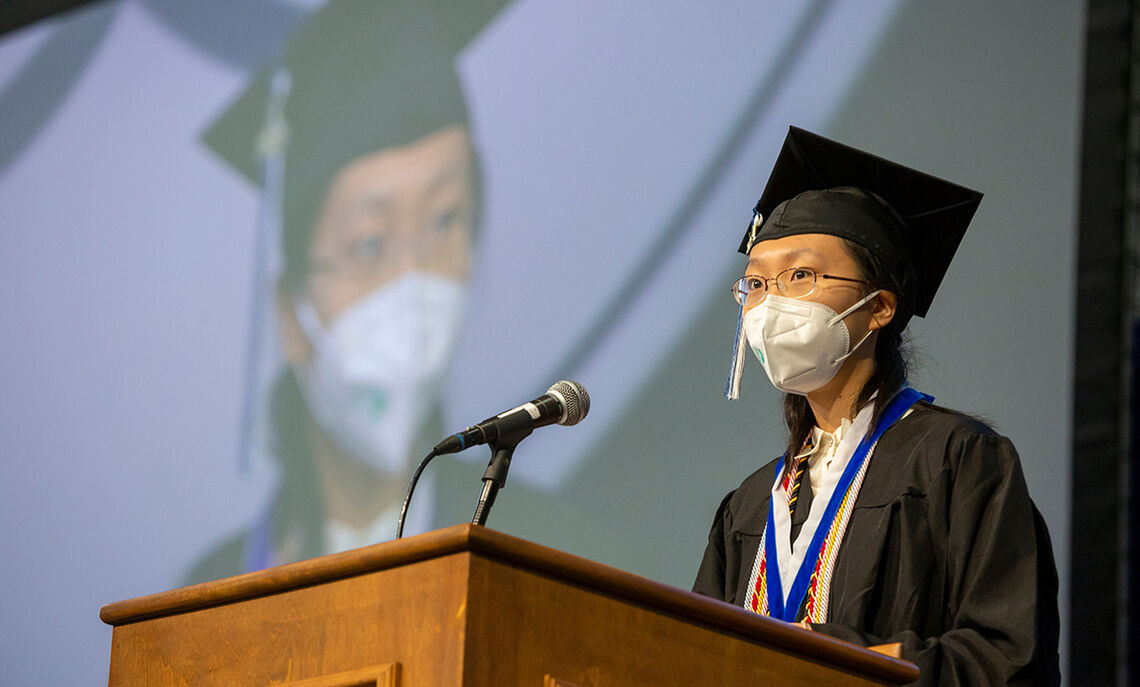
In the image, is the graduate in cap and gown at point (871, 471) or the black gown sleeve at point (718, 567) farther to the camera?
the black gown sleeve at point (718, 567)

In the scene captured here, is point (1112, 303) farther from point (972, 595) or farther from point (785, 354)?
point (972, 595)

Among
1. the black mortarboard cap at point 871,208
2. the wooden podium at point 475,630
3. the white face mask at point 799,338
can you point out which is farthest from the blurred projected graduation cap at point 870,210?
the wooden podium at point 475,630

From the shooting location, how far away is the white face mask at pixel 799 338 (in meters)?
2.33

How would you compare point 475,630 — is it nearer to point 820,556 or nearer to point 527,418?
point 527,418

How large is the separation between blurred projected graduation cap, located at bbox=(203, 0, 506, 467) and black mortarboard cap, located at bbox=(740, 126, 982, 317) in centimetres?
183

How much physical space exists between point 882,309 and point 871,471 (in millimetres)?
306

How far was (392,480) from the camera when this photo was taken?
159 inches

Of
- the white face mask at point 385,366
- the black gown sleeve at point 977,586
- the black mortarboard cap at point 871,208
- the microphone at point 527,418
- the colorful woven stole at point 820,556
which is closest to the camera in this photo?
the microphone at point 527,418

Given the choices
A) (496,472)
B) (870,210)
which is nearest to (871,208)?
(870,210)

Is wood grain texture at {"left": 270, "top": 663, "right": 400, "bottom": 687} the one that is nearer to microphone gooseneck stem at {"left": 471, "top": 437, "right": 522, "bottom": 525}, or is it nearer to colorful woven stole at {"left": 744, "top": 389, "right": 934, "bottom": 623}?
microphone gooseneck stem at {"left": 471, "top": 437, "right": 522, "bottom": 525}

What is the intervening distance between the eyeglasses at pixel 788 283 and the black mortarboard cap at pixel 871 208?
9 centimetres

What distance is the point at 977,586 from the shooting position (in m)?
2.01

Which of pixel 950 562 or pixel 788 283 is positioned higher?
pixel 788 283

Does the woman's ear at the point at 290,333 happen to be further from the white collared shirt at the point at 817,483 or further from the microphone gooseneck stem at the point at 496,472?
the microphone gooseneck stem at the point at 496,472
